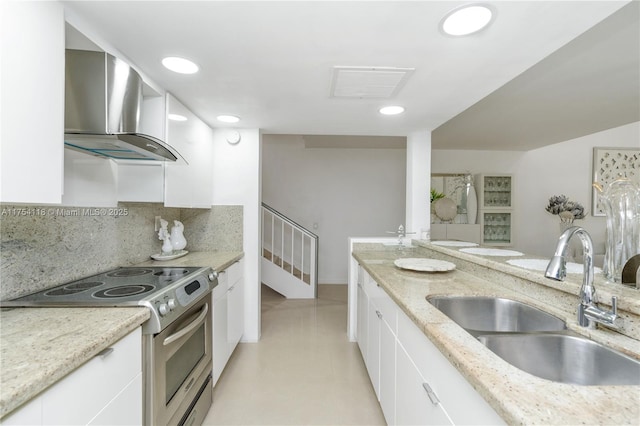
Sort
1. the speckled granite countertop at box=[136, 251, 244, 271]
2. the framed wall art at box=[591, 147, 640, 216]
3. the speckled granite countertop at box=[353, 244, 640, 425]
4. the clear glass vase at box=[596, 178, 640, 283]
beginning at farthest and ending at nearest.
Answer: the framed wall art at box=[591, 147, 640, 216], the speckled granite countertop at box=[136, 251, 244, 271], the clear glass vase at box=[596, 178, 640, 283], the speckled granite countertop at box=[353, 244, 640, 425]

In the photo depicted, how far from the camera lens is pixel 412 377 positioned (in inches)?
45.3

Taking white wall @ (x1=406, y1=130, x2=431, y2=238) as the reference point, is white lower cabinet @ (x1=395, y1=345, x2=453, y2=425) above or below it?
below

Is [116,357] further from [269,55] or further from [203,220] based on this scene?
[203,220]

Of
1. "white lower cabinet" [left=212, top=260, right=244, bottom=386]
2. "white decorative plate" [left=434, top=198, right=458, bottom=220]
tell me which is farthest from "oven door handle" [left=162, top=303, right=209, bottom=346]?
"white decorative plate" [left=434, top=198, right=458, bottom=220]

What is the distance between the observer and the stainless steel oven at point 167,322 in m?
1.15

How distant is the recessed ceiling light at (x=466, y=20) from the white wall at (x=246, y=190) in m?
2.02

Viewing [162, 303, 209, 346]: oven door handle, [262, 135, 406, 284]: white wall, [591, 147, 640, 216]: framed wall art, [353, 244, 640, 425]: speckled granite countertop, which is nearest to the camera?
[353, 244, 640, 425]: speckled granite countertop

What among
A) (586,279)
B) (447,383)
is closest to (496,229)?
(586,279)

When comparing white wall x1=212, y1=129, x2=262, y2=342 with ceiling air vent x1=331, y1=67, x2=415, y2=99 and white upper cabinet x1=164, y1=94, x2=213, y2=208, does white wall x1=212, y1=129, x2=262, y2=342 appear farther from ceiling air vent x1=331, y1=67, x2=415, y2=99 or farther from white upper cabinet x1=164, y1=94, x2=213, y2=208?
ceiling air vent x1=331, y1=67, x2=415, y2=99

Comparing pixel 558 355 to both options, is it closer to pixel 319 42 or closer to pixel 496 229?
pixel 319 42

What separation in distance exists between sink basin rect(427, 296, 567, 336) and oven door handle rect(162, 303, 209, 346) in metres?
1.22

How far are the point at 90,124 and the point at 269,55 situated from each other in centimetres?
87

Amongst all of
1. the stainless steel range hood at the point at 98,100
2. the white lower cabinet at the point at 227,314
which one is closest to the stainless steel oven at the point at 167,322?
the white lower cabinet at the point at 227,314

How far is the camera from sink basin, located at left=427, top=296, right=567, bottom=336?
1.26 meters
